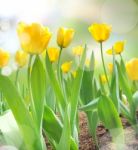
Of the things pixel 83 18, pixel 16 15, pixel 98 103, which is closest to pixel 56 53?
pixel 98 103

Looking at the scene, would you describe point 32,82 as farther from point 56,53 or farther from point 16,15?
point 16,15

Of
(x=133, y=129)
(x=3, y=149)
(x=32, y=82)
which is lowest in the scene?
(x=133, y=129)

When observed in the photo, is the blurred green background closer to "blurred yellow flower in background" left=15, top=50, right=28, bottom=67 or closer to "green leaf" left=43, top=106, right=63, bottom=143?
"blurred yellow flower in background" left=15, top=50, right=28, bottom=67

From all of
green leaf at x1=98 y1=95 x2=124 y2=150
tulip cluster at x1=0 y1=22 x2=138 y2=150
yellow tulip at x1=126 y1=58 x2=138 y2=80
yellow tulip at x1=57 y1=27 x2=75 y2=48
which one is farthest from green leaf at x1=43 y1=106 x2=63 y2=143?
yellow tulip at x1=126 y1=58 x2=138 y2=80

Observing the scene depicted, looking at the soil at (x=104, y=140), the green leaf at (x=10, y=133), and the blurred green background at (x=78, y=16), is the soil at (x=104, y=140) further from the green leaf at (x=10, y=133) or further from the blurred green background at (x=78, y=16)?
the blurred green background at (x=78, y=16)

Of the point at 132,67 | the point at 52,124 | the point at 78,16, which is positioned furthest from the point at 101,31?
the point at 78,16

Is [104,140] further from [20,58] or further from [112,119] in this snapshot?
[20,58]

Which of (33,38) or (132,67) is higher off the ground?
(33,38)
